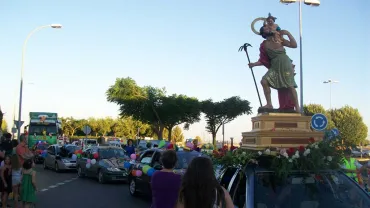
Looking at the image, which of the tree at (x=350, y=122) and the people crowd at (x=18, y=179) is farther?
the tree at (x=350, y=122)

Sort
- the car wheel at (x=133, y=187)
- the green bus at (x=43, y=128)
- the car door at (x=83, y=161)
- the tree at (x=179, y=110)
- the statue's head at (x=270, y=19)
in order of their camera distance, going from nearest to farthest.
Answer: the statue's head at (x=270, y=19) < the car wheel at (x=133, y=187) < the car door at (x=83, y=161) < the green bus at (x=43, y=128) < the tree at (x=179, y=110)

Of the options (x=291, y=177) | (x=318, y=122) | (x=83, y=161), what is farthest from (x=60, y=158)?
(x=291, y=177)

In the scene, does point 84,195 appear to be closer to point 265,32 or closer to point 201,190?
point 265,32

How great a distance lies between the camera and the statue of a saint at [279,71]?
27.3 feet

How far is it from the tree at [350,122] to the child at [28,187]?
5044 cm

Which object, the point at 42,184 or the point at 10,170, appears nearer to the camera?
the point at 10,170

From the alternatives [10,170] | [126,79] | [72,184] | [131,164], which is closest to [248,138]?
[10,170]

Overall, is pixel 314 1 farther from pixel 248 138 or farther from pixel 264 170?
pixel 264 170

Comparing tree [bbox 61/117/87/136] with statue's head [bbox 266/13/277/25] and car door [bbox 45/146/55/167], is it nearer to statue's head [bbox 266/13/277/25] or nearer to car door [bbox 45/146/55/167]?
car door [bbox 45/146/55/167]

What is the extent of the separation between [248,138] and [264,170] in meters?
2.95

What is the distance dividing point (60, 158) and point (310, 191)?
1955 centimetres

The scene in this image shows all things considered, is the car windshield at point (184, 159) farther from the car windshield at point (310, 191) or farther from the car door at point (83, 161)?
the car door at point (83, 161)

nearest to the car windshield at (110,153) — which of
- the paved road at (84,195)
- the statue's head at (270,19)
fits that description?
the paved road at (84,195)

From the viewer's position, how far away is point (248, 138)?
770cm
